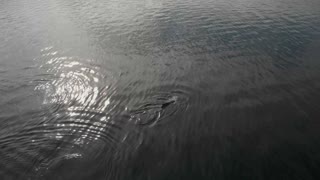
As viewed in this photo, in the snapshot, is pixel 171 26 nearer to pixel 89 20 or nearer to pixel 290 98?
pixel 89 20

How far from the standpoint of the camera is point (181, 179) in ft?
34.5

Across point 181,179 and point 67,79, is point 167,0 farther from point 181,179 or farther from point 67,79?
point 181,179

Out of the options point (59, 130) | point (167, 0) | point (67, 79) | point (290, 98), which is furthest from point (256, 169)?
point (167, 0)

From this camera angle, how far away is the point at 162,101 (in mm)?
15523

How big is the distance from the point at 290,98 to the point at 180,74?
8.12 meters

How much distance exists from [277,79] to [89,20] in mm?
26873

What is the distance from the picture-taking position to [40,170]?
35.9 feet

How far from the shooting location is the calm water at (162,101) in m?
11.3

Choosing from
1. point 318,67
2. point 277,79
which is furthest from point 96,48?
point 318,67

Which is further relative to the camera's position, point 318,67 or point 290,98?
point 318,67

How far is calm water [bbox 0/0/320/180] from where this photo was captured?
11.3 metres

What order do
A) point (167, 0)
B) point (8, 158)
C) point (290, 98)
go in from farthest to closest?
1. point (167, 0)
2. point (290, 98)
3. point (8, 158)

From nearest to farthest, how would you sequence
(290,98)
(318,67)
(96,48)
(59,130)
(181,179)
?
1. (181,179)
2. (59,130)
3. (290,98)
4. (318,67)
5. (96,48)

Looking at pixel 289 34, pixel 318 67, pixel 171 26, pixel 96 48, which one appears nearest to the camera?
pixel 318 67
